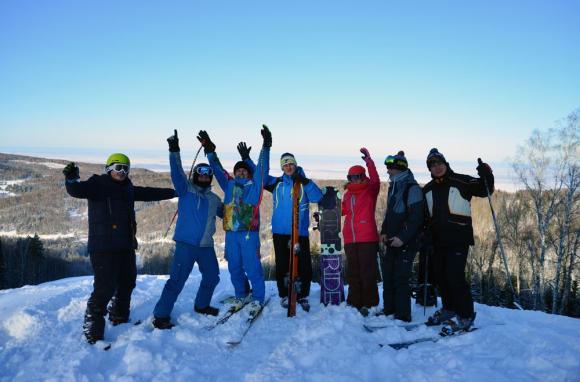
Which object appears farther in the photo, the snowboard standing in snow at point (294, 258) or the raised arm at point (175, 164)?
the snowboard standing in snow at point (294, 258)

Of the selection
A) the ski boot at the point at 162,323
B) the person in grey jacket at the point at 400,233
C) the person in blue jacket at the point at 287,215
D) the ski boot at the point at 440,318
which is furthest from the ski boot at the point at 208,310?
the ski boot at the point at 440,318

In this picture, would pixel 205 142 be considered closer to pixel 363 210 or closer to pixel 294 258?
pixel 294 258

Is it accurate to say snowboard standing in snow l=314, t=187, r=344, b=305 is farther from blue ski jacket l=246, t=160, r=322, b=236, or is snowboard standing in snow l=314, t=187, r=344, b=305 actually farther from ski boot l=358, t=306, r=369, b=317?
ski boot l=358, t=306, r=369, b=317

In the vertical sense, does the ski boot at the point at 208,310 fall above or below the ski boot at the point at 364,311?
below

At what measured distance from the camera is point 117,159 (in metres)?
4.40

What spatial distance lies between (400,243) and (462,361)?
1553mm

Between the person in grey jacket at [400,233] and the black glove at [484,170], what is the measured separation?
0.73 metres

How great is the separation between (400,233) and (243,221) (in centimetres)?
207

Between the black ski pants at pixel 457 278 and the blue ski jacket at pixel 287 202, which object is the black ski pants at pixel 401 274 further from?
the blue ski jacket at pixel 287 202

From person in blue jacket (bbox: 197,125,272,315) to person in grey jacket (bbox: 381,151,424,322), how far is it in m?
1.70

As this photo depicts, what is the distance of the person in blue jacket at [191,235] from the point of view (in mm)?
4645

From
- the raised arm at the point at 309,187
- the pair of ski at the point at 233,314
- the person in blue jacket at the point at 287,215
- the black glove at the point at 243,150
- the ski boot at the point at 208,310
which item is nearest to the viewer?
the pair of ski at the point at 233,314

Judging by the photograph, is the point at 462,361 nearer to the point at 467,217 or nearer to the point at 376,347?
the point at 376,347

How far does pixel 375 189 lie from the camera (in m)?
5.47
